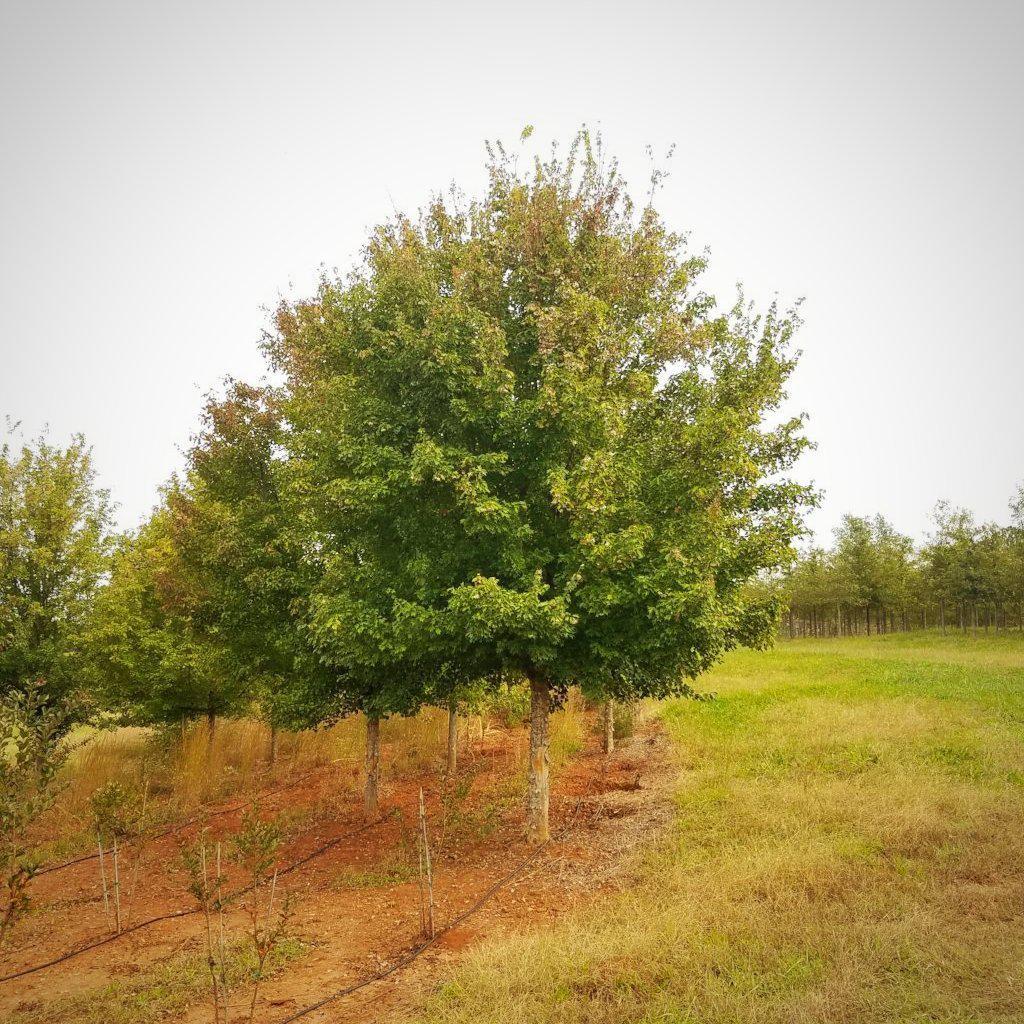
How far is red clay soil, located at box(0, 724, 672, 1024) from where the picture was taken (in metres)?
7.61

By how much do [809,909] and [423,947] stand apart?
15.7 feet

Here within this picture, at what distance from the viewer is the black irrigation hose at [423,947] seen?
6909 millimetres

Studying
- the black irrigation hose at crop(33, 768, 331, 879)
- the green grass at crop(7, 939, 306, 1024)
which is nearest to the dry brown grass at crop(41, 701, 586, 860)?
the black irrigation hose at crop(33, 768, 331, 879)

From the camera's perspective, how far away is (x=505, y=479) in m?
11.6

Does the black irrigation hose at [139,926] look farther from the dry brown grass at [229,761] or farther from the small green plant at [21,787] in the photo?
the dry brown grass at [229,761]

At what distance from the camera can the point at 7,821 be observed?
6164 millimetres

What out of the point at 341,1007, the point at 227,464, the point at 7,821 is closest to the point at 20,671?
the point at 227,464

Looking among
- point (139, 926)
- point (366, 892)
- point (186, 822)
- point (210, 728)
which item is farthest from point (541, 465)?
point (210, 728)

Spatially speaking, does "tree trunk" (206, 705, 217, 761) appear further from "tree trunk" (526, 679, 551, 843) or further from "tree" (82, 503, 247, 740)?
"tree trunk" (526, 679, 551, 843)

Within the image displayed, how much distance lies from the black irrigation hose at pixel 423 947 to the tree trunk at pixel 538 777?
0.89ft

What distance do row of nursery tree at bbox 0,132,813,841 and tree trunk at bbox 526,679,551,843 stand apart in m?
0.04

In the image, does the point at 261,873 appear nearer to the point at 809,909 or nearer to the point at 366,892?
the point at 366,892

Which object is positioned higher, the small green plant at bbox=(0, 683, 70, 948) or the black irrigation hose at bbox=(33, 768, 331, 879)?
the small green plant at bbox=(0, 683, 70, 948)

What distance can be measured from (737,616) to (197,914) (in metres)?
9.94
